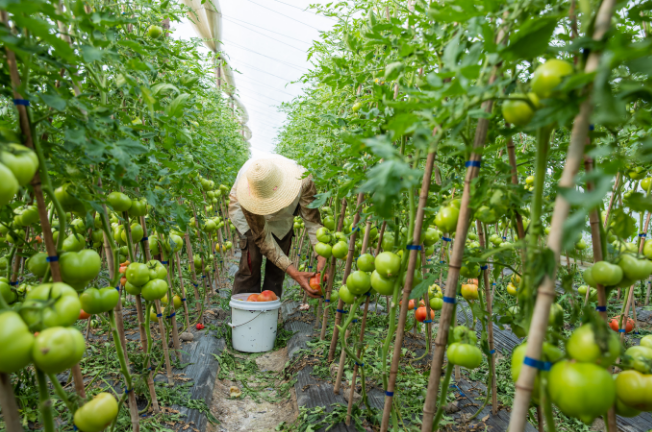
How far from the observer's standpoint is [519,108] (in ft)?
2.49

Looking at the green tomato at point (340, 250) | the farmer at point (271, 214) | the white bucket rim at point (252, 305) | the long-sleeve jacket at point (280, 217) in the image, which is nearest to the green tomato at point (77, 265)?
the green tomato at point (340, 250)

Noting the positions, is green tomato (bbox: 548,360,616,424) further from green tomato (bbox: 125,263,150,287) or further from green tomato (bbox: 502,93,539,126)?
green tomato (bbox: 125,263,150,287)

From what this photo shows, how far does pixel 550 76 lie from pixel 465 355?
2.51 ft

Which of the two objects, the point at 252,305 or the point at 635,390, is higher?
the point at 635,390

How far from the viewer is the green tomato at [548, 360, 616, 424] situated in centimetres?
63

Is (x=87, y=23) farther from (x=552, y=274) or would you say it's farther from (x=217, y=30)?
(x=217, y=30)

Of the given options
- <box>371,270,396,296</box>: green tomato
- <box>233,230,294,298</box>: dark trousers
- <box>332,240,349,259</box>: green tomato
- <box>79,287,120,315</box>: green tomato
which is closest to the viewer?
<box>79,287,120,315</box>: green tomato

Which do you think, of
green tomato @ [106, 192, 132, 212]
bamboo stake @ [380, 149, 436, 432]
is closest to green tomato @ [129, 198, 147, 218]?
green tomato @ [106, 192, 132, 212]

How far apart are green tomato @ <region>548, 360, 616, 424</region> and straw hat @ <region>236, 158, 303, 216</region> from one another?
2429 millimetres

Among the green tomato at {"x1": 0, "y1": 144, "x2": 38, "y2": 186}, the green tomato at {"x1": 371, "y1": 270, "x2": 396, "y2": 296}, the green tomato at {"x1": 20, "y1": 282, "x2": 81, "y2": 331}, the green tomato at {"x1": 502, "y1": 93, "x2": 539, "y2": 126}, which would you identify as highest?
the green tomato at {"x1": 502, "y1": 93, "x2": 539, "y2": 126}

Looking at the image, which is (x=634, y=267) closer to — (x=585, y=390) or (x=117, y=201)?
(x=585, y=390)

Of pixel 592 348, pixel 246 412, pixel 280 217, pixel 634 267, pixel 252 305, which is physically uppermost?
pixel 634 267

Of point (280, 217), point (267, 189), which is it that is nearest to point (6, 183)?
point (267, 189)

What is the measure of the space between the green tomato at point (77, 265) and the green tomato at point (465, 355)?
1.03 metres
